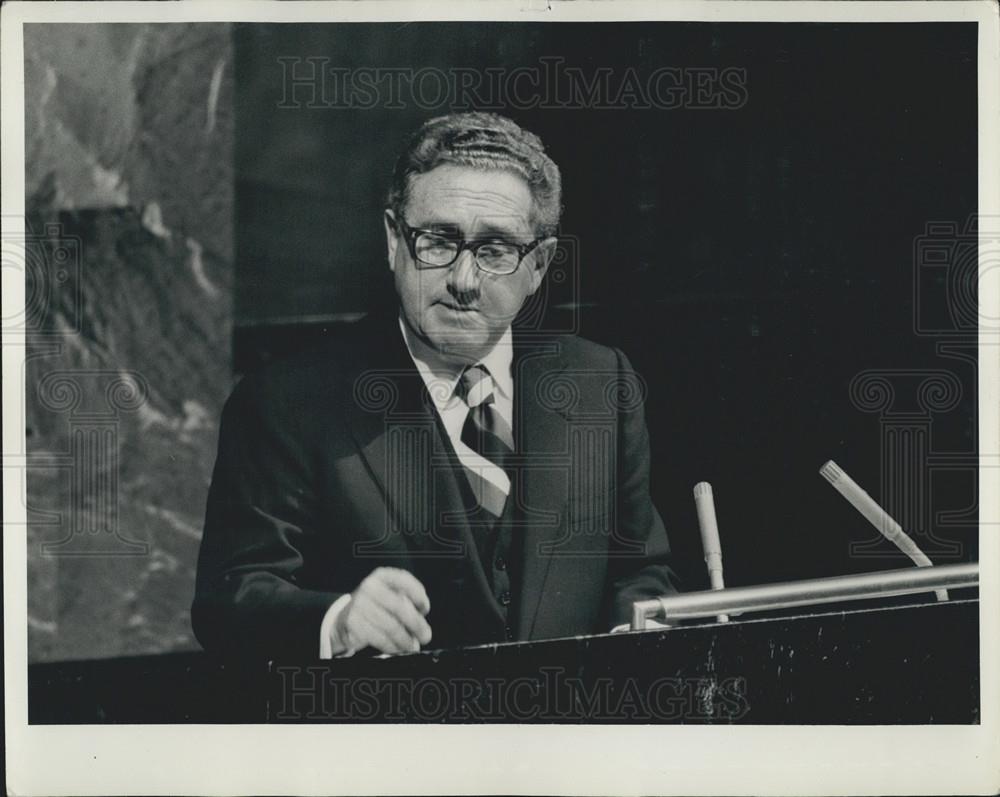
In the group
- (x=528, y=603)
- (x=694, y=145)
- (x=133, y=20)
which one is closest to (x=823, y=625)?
(x=528, y=603)

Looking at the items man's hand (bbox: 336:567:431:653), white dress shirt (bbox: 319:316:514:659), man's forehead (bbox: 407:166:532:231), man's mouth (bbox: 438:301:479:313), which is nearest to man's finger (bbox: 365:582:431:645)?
man's hand (bbox: 336:567:431:653)

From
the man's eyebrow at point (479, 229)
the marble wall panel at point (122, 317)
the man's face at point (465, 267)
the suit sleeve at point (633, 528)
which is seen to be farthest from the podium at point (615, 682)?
the man's eyebrow at point (479, 229)

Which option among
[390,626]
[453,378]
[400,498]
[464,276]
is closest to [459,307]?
[464,276]

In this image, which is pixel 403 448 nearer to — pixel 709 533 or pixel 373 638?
pixel 373 638

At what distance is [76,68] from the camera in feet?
10.5

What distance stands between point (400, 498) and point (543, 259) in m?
0.72

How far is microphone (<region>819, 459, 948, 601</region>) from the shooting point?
3.17 metres

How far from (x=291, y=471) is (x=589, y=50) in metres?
1.34

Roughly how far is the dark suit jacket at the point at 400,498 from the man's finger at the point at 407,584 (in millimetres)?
18

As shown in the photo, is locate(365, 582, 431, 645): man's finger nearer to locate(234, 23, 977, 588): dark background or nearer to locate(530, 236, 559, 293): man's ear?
locate(234, 23, 977, 588): dark background

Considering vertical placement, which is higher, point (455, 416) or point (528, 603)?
point (455, 416)

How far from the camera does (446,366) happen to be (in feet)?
10.4

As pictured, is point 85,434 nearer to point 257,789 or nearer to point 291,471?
point 291,471

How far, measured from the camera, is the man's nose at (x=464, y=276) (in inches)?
123
